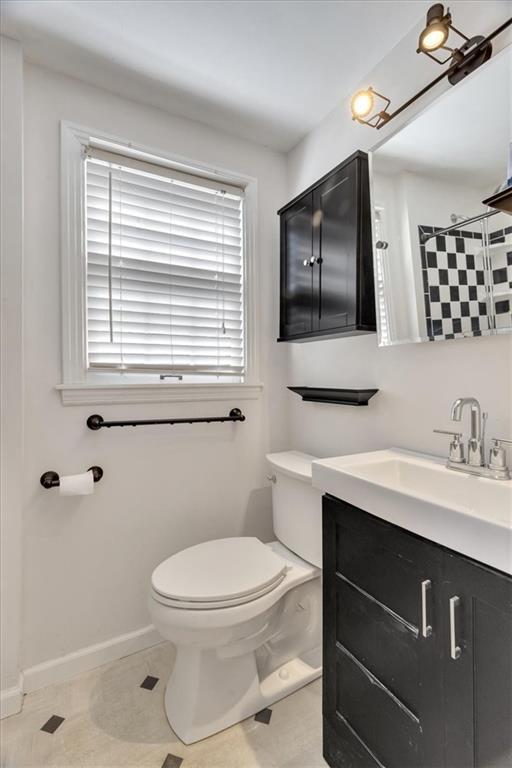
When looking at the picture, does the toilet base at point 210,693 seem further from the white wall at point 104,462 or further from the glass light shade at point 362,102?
the glass light shade at point 362,102

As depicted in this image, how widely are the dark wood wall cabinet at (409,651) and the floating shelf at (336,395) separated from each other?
0.51 meters

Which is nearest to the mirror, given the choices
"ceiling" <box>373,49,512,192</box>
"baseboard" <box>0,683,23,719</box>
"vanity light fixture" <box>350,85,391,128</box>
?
"ceiling" <box>373,49,512,192</box>

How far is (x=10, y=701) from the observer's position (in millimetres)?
1330

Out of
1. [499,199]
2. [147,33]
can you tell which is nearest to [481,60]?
[499,199]

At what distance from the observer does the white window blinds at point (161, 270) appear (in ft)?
Answer: 5.22

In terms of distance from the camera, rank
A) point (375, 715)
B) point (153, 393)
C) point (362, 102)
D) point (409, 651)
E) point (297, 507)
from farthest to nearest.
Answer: point (153, 393), point (297, 507), point (362, 102), point (375, 715), point (409, 651)

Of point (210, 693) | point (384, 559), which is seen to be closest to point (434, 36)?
point (384, 559)

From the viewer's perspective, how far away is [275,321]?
6.59ft

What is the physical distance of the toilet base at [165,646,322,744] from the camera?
4.11ft

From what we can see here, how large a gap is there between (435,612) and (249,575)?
0.68 metres

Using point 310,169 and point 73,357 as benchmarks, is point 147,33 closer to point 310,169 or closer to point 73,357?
point 310,169

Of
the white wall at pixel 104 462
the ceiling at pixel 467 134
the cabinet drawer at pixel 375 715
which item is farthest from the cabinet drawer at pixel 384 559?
the ceiling at pixel 467 134

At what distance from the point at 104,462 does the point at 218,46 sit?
163cm

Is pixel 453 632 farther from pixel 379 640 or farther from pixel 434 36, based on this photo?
pixel 434 36
